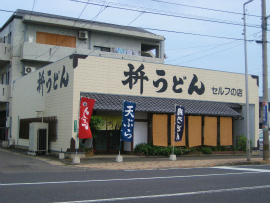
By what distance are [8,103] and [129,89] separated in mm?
14610

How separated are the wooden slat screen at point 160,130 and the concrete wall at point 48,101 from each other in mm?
5340

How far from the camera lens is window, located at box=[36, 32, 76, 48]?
2799 centimetres

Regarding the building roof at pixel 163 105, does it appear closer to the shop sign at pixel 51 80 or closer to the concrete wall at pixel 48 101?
the concrete wall at pixel 48 101

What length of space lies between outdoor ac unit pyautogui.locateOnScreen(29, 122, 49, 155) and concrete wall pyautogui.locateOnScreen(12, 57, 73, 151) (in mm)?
536

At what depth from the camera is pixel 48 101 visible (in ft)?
66.8

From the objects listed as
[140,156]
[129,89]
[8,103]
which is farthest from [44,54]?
[140,156]

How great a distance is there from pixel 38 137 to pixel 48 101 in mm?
2590

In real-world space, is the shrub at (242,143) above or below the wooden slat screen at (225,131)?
below

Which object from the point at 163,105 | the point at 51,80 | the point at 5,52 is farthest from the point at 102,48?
the point at 163,105

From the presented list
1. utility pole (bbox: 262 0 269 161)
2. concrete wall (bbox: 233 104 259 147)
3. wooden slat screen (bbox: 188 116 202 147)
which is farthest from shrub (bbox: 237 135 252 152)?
utility pole (bbox: 262 0 269 161)

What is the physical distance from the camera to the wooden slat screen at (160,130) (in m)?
19.3

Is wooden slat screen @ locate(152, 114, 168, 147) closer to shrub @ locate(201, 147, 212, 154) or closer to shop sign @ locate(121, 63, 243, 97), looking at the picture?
shop sign @ locate(121, 63, 243, 97)

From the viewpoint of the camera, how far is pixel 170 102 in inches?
800

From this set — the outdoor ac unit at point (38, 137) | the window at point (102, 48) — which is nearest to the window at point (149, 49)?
the window at point (102, 48)
